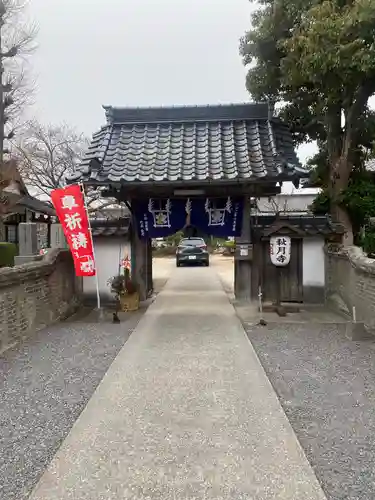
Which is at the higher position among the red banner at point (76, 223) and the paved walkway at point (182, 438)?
the red banner at point (76, 223)

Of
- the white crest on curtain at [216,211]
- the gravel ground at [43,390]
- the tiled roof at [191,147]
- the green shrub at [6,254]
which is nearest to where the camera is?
the gravel ground at [43,390]

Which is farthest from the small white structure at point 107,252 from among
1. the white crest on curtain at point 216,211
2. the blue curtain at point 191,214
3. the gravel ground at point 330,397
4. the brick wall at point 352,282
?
the brick wall at point 352,282

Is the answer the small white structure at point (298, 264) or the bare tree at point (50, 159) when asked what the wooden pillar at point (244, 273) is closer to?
the small white structure at point (298, 264)

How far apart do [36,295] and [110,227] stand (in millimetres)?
3472

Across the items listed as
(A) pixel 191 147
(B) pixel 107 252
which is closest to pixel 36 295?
(B) pixel 107 252

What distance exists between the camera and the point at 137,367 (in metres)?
6.00

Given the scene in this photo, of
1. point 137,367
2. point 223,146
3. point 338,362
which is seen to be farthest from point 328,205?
point 137,367

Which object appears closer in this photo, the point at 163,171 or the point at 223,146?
the point at 163,171

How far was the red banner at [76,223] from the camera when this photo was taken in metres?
9.71

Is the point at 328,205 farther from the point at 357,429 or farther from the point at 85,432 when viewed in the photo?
the point at 85,432

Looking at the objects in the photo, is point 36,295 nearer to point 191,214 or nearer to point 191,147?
point 191,214

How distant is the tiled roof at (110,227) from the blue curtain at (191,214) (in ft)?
1.35

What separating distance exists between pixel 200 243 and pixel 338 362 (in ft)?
74.3

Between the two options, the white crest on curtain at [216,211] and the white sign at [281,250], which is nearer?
the white crest on curtain at [216,211]
